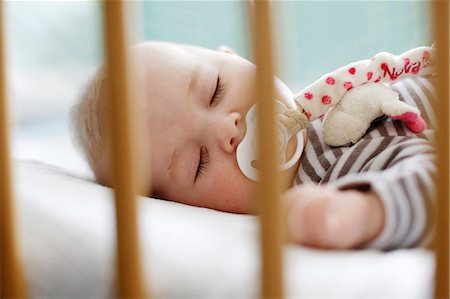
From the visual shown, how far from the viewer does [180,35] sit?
1.99 m

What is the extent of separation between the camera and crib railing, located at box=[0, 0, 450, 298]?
573 mm

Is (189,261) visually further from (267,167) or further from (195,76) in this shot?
(195,76)

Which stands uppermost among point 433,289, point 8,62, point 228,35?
point 228,35

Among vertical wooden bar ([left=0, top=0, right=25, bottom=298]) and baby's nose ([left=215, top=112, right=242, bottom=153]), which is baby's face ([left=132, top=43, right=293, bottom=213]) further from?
vertical wooden bar ([left=0, top=0, right=25, bottom=298])

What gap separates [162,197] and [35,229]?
41cm

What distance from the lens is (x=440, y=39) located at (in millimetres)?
603

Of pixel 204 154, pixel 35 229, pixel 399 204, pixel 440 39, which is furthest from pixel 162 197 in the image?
pixel 440 39

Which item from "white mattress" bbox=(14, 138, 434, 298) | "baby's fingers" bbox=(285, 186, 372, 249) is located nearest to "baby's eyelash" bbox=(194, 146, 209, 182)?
"white mattress" bbox=(14, 138, 434, 298)

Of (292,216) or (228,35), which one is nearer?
(292,216)

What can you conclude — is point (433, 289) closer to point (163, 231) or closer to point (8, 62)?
point (163, 231)

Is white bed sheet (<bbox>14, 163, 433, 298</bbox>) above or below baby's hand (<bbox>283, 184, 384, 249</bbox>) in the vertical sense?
below

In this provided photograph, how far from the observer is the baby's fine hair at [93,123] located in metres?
1.15

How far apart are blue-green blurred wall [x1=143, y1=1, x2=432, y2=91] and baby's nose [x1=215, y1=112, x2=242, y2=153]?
829mm

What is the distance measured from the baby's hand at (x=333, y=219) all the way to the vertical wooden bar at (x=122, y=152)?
16cm
